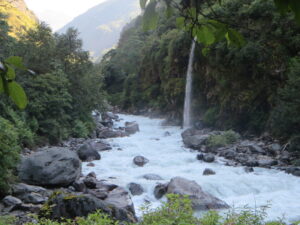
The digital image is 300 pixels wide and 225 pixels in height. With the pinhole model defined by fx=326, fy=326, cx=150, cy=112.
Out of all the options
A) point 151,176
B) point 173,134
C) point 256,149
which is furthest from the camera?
point 173,134

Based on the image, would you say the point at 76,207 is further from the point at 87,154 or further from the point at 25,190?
the point at 87,154

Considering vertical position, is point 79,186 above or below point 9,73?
below

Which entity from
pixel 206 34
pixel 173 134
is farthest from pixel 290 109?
pixel 206 34

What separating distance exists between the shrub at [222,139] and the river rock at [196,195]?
5.70 m

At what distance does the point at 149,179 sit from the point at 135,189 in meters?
1.03

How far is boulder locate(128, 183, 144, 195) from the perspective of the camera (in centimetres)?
914

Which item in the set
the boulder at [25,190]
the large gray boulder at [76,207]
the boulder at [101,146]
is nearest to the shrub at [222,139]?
the boulder at [101,146]

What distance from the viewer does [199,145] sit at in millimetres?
15039

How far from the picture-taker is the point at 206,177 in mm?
10375

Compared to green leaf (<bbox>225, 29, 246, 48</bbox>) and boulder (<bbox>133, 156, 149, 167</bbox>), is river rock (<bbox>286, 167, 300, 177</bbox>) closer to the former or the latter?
boulder (<bbox>133, 156, 149, 167</bbox>)

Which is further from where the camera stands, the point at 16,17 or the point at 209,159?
the point at 16,17

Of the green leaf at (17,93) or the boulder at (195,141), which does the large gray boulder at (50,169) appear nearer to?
the boulder at (195,141)

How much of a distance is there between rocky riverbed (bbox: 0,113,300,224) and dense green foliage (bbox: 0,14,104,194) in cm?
89

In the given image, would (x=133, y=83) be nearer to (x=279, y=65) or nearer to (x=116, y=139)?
(x=116, y=139)
